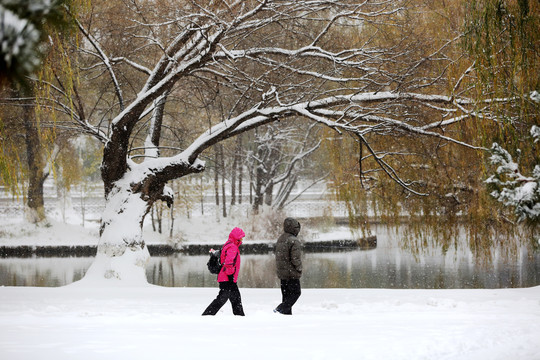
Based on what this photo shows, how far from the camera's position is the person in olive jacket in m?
8.25

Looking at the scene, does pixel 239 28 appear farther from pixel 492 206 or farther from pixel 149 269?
pixel 149 269

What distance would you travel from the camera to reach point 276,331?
21.1 ft

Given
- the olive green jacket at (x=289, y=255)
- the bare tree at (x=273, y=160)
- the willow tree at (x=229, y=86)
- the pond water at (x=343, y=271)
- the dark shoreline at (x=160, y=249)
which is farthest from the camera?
the bare tree at (x=273, y=160)

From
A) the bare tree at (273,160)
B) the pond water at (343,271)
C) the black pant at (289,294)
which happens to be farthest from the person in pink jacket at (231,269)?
the bare tree at (273,160)

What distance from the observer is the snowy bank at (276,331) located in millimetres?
5414

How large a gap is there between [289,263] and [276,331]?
191 centimetres

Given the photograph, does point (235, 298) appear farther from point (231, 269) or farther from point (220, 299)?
point (231, 269)

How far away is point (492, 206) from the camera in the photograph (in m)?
13.7

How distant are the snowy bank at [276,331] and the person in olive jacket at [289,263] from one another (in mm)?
449

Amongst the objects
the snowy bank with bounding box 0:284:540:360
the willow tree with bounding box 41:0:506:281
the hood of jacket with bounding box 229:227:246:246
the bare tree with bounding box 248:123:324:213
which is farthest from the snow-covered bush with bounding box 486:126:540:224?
the bare tree with bounding box 248:123:324:213

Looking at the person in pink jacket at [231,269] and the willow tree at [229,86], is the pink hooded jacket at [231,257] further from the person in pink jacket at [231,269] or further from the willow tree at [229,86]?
the willow tree at [229,86]

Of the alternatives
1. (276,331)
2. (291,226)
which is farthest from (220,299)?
(276,331)

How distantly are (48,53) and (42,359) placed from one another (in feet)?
16.9

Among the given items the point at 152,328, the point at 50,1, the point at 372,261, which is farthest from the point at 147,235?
the point at 50,1
